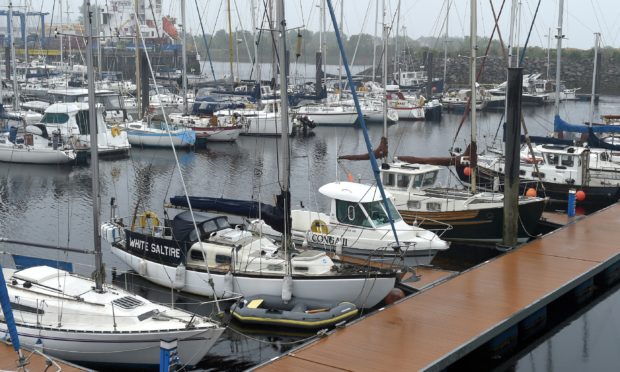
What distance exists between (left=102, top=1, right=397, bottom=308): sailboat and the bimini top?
2.41 m

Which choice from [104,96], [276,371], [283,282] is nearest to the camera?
[276,371]

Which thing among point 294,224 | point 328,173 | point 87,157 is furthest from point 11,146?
point 294,224

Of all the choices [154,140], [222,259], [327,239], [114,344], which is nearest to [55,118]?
[154,140]

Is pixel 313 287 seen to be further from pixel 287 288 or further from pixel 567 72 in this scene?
pixel 567 72

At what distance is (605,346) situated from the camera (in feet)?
67.1

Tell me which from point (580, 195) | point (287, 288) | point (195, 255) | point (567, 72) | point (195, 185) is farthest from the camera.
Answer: point (567, 72)

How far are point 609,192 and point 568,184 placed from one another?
1.61 metres

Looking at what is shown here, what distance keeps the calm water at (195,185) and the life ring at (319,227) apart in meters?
4.51

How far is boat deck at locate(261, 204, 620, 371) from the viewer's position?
1573 cm

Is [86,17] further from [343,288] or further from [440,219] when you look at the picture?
[440,219]

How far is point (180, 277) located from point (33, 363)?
650cm

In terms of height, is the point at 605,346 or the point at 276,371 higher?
the point at 276,371

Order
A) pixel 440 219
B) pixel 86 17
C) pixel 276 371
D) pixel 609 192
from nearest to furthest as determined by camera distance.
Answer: pixel 276 371 < pixel 86 17 < pixel 440 219 < pixel 609 192

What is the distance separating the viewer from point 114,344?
16.5 metres
